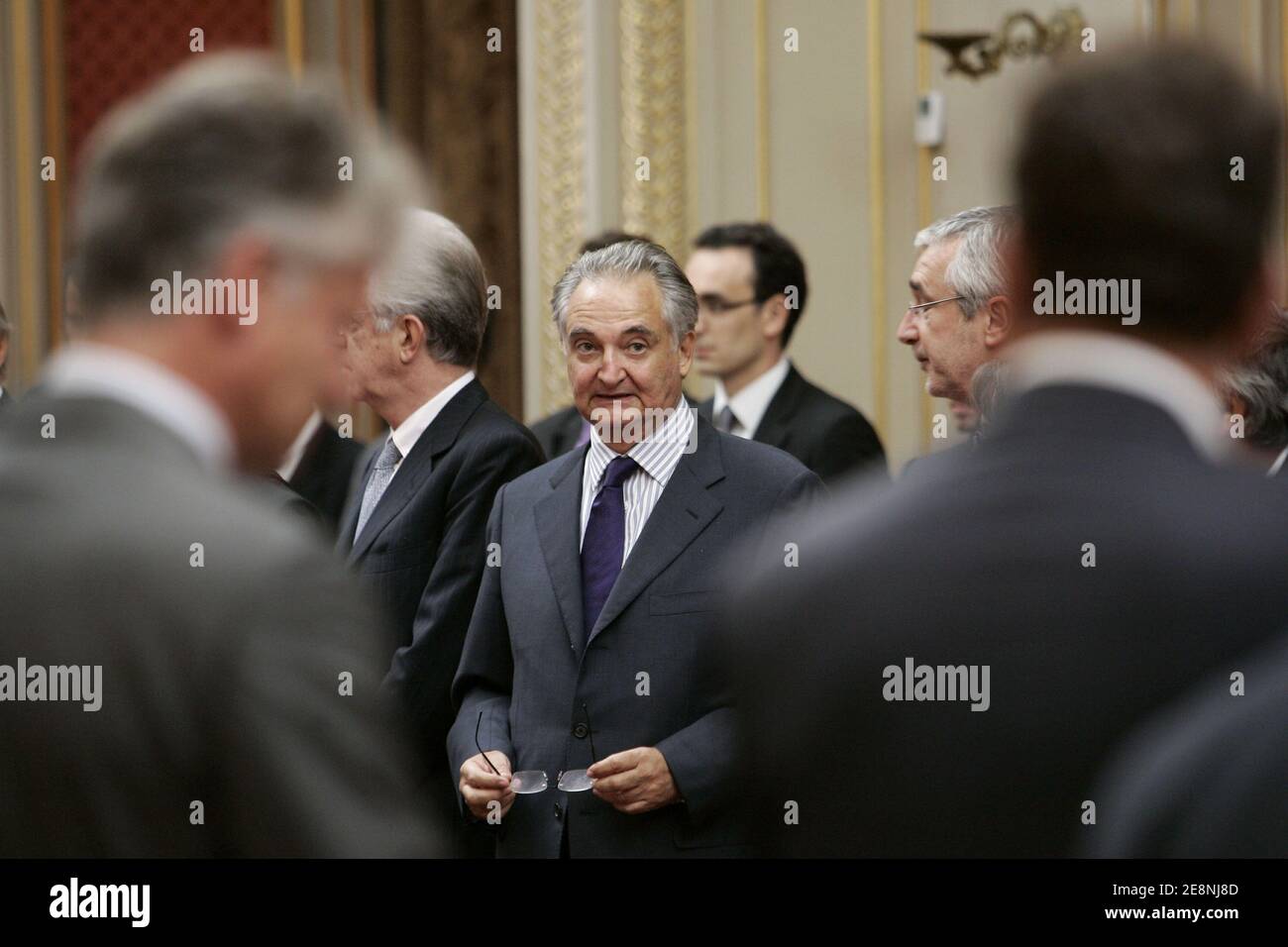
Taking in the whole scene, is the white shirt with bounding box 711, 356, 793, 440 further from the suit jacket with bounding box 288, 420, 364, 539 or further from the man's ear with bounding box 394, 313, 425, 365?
the man's ear with bounding box 394, 313, 425, 365

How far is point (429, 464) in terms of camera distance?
315 cm

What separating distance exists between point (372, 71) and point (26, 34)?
138 cm

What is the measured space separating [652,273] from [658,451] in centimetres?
33

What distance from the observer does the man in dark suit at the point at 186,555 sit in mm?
1251

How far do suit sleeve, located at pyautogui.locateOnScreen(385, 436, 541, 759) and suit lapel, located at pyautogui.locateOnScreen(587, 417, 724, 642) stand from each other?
0.33m

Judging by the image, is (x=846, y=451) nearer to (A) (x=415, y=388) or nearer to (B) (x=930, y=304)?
(B) (x=930, y=304)

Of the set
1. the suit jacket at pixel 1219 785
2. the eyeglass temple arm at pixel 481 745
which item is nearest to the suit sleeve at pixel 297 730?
the suit jacket at pixel 1219 785

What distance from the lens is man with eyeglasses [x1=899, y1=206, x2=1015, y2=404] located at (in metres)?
3.03

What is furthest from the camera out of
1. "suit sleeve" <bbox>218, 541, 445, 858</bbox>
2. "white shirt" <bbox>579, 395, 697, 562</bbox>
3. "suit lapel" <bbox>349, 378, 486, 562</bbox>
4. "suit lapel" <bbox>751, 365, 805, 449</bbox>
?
"suit lapel" <bbox>751, 365, 805, 449</bbox>

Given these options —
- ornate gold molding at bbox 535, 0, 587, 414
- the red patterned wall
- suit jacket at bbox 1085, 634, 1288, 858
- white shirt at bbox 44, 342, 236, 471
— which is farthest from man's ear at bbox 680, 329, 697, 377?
the red patterned wall

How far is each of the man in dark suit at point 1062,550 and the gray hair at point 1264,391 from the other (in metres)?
1.94

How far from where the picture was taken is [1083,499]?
1279 mm
